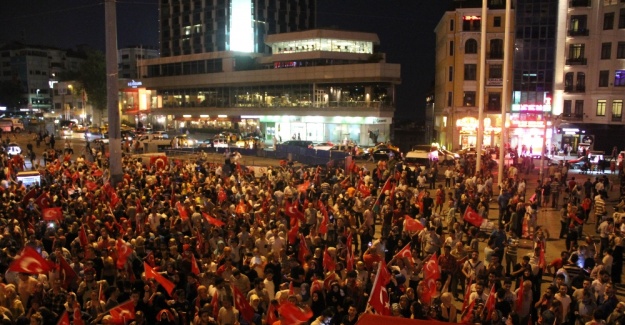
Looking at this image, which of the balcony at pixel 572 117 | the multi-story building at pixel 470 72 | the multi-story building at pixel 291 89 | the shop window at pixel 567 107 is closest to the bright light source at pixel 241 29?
the multi-story building at pixel 291 89

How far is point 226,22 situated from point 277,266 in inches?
3306

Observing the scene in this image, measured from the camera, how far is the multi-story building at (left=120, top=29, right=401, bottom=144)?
196 ft

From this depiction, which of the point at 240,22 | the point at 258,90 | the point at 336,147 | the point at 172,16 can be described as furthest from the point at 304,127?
the point at 172,16

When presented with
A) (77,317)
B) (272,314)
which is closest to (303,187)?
(272,314)

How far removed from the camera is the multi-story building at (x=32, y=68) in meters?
133

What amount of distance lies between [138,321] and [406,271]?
18.1ft

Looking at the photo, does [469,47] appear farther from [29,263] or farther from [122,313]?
[122,313]

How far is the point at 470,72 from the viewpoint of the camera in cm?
5288

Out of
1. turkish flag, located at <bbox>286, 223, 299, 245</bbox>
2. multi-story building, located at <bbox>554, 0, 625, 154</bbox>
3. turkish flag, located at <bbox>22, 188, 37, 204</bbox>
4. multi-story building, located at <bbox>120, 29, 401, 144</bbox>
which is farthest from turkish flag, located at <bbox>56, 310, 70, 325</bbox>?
multi-story building, located at <bbox>554, 0, 625, 154</bbox>

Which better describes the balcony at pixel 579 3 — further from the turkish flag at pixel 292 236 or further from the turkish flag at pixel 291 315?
the turkish flag at pixel 291 315

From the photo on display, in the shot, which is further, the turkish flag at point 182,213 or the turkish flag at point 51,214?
the turkish flag at point 51,214

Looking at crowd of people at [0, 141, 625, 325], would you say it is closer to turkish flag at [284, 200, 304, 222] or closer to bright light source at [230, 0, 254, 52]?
turkish flag at [284, 200, 304, 222]

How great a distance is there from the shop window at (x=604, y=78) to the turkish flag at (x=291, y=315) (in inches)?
1807

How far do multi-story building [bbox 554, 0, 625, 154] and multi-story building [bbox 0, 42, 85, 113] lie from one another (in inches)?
4659
